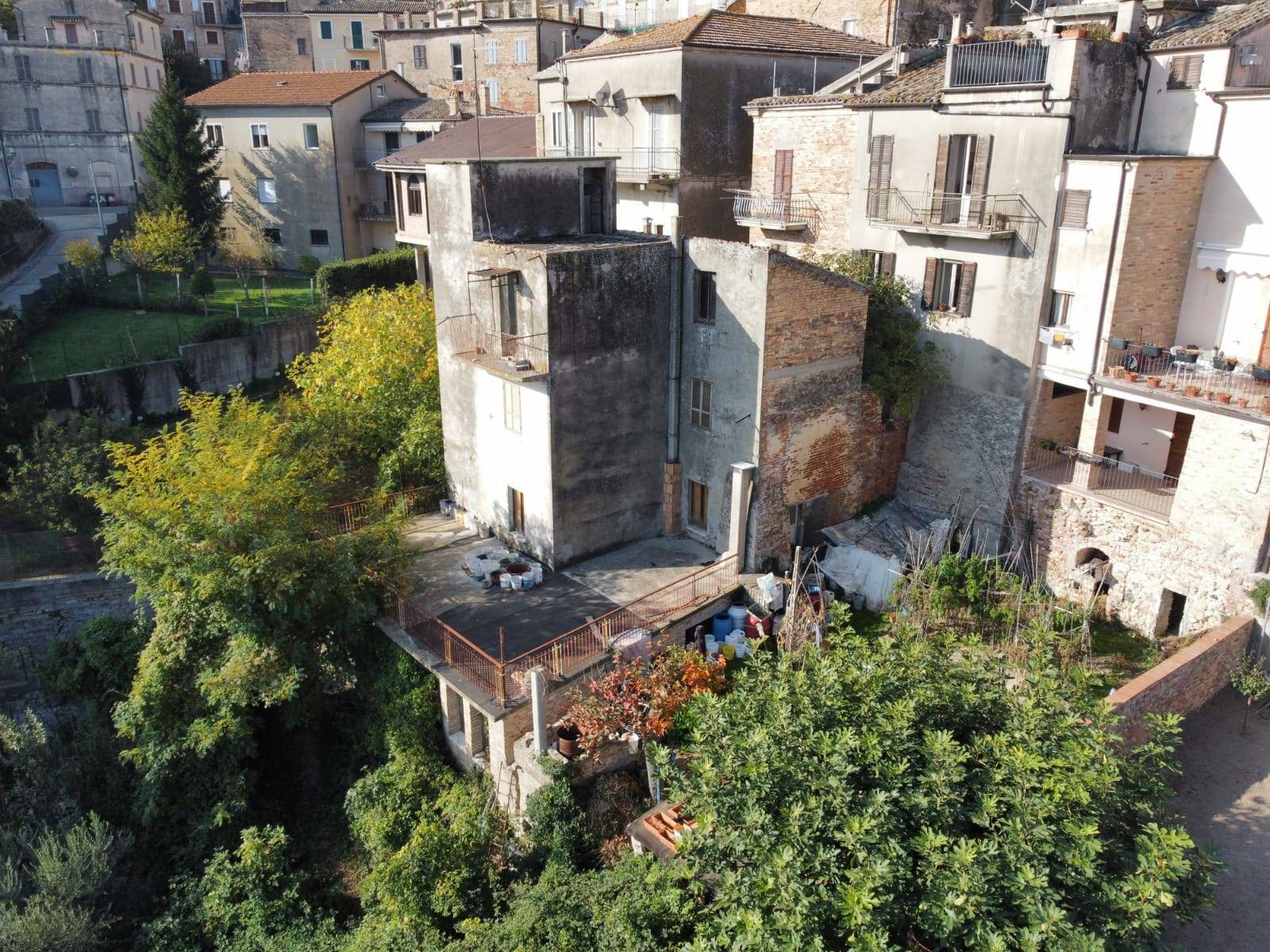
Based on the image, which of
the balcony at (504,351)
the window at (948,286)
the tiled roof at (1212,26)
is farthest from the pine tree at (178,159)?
the tiled roof at (1212,26)

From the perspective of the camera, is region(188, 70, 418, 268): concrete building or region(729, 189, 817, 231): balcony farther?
region(188, 70, 418, 268): concrete building

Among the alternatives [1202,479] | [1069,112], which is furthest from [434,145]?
Result: [1202,479]

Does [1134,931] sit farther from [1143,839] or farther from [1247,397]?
[1247,397]

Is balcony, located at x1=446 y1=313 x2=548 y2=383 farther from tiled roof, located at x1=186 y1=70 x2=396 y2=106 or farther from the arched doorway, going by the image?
the arched doorway

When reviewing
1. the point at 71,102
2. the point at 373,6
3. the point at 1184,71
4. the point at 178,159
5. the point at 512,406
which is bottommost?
the point at 512,406

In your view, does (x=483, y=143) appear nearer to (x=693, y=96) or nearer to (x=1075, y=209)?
(x=693, y=96)

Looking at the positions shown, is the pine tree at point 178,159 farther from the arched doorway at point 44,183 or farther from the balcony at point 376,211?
the arched doorway at point 44,183

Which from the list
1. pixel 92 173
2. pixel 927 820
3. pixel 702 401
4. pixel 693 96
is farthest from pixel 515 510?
pixel 92 173

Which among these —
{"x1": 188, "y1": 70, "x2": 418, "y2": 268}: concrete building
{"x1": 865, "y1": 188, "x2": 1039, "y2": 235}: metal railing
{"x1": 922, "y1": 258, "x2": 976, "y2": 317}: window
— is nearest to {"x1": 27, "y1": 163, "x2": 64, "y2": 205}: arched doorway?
{"x1": 188, "y1": 70, "x2": 418, "y2": 268}: concrete building
